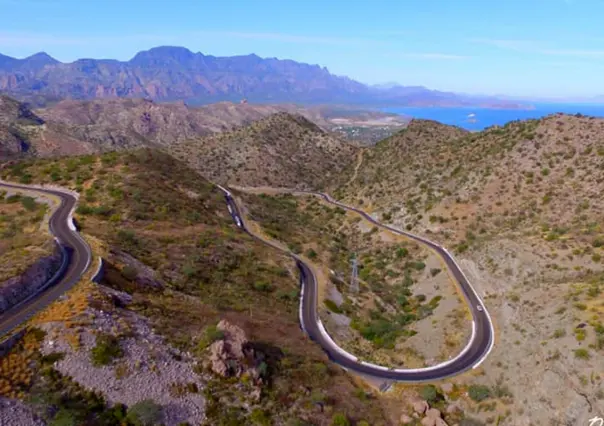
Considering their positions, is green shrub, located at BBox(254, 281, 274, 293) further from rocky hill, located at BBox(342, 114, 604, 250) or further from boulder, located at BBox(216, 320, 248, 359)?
rocky hill, located at BBox(342, 114, 604, 250)

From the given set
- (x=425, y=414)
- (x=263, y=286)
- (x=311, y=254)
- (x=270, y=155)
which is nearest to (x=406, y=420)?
(x=425, y=414)

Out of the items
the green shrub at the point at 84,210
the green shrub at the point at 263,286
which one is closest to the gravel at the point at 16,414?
the green shrub at the point at 263,286

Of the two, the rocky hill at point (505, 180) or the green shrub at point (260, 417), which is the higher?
the rocky hill at point (505, 180)

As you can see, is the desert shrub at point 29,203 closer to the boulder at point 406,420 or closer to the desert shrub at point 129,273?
the desert shrub at point 129,273

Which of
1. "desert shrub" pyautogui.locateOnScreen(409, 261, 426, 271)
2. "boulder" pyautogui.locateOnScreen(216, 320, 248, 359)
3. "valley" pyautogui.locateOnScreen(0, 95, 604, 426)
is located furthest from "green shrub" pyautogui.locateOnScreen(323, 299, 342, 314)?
"boulder" pyautogui.locateOnScreen(216, 320, 248, 359)

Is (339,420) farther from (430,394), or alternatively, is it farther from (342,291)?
(342,291)

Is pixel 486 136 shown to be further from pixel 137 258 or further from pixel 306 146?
pixel 137 258

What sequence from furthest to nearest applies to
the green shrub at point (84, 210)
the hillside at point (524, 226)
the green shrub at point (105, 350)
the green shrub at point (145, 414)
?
1. the green shrub at point (84, 210)
2. the hillside at point (524, 226)
3. the green shrub at point (105, 350)
4. the green shrub at point (145, 414)
